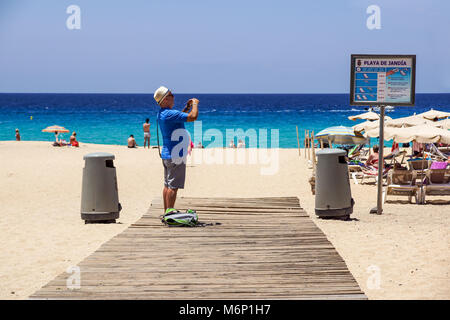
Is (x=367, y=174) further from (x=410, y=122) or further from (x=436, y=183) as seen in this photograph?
(x=436, y=183)

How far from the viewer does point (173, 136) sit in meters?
6.59

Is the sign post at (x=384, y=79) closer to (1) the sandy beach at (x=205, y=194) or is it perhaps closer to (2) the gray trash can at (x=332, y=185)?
(2) the gray trash can at (x=332, y=185)

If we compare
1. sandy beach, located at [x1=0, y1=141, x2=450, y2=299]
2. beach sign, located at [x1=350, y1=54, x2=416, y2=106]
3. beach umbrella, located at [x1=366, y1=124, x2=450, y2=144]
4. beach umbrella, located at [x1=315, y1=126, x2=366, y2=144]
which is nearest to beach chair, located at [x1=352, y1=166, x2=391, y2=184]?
sandy beach, located at [x1=0, y1=141, x2=450, y2=299]

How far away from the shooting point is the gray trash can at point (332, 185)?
7.83m

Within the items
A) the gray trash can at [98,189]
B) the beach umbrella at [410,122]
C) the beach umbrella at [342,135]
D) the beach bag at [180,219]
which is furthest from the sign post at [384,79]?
the beach umbrella at [342,135]

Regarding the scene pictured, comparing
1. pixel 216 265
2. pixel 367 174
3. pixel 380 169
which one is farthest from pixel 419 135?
pixel 216 265

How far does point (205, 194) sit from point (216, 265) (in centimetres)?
761

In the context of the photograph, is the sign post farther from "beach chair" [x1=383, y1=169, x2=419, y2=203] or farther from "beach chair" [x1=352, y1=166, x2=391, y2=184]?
"beach chair" [x1=352, y1=166, x2=391, y2=184]

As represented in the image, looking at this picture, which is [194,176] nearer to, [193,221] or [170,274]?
[193,221]

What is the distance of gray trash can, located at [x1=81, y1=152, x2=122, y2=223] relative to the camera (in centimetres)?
757

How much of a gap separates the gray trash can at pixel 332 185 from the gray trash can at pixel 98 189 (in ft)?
9.00

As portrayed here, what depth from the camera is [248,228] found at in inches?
264

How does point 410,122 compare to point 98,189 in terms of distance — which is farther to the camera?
point 410,122
